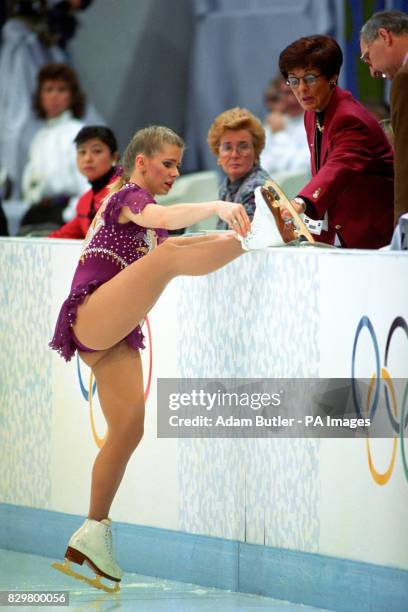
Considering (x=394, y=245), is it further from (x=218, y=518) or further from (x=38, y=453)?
(x=38, y=453)

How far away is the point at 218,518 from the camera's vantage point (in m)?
4.20

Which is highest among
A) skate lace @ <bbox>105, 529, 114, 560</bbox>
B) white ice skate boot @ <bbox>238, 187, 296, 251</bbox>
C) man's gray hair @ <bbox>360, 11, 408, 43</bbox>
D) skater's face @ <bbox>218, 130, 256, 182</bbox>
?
man's gray hair @ <bbox>360, 11, 408, 43</bbox>

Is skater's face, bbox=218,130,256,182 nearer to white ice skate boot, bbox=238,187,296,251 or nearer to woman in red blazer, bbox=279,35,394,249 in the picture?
woman in red blazer, bbox=279,35,394,249

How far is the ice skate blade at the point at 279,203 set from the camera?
3.71 metres

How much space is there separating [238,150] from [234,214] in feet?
4.82

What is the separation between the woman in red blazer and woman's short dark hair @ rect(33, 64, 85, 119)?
4.42 metres

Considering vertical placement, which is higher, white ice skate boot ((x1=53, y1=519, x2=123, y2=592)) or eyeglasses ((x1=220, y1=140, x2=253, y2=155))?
eyeglasses ((x1=220, y1=140, x2=253, y2=155))

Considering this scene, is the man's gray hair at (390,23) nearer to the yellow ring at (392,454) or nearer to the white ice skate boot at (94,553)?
the yellow ring at (392,454)

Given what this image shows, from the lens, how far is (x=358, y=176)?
14.1 feet

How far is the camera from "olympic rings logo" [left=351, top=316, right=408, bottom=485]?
12.0 ft

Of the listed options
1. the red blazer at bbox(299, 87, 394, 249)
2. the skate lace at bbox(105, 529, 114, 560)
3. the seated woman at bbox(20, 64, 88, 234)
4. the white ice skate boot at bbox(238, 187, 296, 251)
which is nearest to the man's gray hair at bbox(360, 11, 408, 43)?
the red blazer at bbox(299, 87, 394, 249)

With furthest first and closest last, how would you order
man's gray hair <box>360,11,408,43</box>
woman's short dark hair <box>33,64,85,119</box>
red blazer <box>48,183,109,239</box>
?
woman's short dark hair <box>33,64,85,119</box>
red blazer <box>48,183,109,239</box>
man's gray hair <box>360,11,408,43</box>

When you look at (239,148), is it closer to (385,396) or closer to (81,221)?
(81,221)
